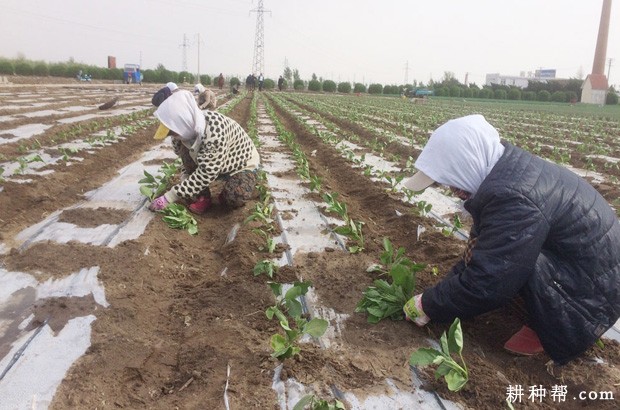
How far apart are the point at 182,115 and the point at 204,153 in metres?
0.45

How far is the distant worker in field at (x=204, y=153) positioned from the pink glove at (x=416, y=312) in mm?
2528

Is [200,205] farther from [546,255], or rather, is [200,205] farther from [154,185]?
[546,255]

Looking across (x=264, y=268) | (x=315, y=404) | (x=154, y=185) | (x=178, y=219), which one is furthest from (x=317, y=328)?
(x=154, y=185)

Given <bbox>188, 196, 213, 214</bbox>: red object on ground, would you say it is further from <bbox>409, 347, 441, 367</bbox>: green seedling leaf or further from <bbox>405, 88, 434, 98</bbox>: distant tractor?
<bbox>405, 88, 434, 98</bbox>: distant tractor

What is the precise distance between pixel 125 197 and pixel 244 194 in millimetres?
1391

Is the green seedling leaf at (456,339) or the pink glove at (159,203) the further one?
the pink glove at (159,203)

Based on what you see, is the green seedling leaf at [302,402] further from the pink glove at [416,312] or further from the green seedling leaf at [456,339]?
the pink glove at [416,312]

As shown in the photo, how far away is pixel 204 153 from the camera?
180 inches

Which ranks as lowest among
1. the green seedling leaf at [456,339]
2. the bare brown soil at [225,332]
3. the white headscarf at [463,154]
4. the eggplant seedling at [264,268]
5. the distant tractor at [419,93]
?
the bare brown soil at [225,332]

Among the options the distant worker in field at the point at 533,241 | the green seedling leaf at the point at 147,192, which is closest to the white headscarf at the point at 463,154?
the distant worker in field at the point at 533,241

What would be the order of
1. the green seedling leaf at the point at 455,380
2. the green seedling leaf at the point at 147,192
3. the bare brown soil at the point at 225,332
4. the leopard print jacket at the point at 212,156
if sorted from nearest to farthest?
1. the green seedling leaf at the point at 455,380
2. the bare brown soil at the point at 225,332
3. the leopard print jacket at the point at 212,156
4. the green seedling leaf at the point at 147,192

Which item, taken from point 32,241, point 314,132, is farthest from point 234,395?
point 314,132

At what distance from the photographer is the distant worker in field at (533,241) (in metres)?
2.27

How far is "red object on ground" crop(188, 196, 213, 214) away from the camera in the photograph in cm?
493
